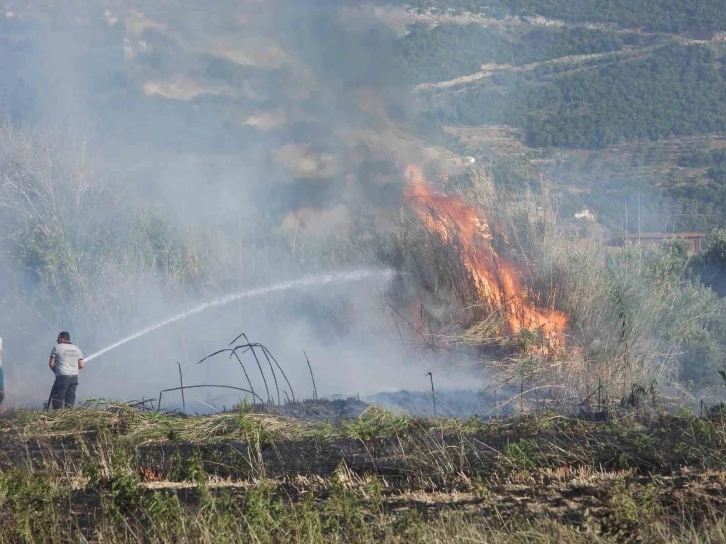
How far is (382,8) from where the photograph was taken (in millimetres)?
23828

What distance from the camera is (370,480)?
6.53 m

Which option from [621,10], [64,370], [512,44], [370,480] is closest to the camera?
[370,480]

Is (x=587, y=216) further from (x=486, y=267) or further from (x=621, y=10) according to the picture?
(x=621, y=10)

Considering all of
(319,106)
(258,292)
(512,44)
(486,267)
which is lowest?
(258,292)

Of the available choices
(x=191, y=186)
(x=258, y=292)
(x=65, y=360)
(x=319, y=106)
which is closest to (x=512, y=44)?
(x=319, y=106)

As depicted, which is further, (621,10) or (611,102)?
(621,10)

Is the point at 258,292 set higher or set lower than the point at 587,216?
lower

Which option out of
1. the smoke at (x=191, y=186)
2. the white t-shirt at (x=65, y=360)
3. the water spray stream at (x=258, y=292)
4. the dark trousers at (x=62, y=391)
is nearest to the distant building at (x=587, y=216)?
the smoke at (x=191, y=186)

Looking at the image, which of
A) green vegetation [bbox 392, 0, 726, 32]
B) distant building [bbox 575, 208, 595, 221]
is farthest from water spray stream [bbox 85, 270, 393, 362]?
green vegetation [bbox 392, 0, 726, 32]

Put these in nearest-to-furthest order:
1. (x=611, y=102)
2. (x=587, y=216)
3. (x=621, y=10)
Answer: (x=587, y=216)
(x=611, y=102)
(x=621, y=10)

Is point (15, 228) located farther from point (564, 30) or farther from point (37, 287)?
point (564, 30)

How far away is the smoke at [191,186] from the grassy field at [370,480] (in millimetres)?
6623

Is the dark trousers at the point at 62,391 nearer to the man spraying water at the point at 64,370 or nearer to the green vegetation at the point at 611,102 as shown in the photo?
the man spraying water at the point at 64,370

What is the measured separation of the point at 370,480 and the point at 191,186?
16089 mm
